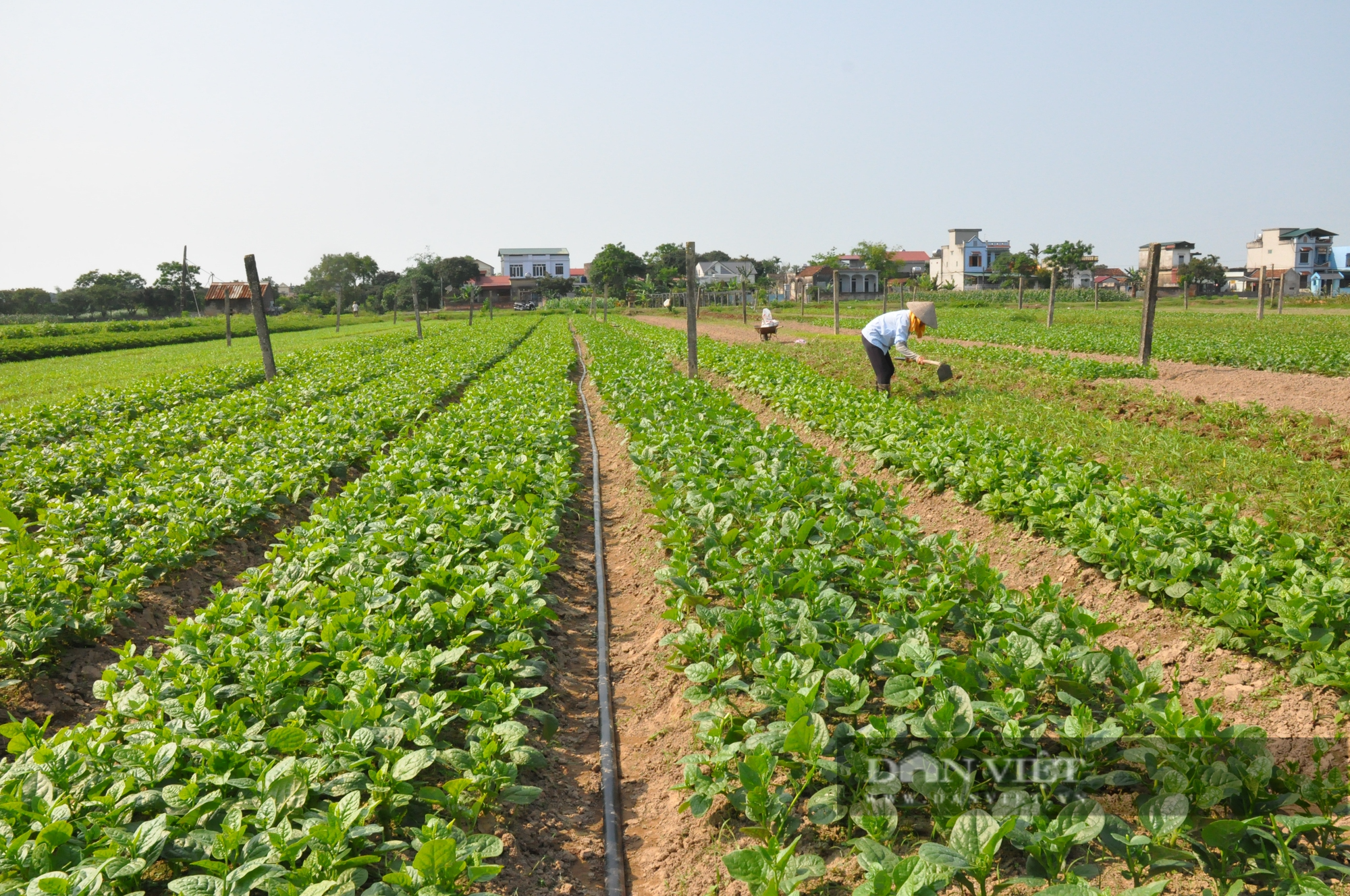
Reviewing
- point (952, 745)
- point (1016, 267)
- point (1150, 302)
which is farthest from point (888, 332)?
point (1016, 267)

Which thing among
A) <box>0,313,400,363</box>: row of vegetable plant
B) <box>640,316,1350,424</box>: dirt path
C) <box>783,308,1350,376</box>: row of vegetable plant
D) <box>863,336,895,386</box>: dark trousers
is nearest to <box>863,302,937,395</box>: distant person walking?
<box>863,336,895,386</box>: dark trousers

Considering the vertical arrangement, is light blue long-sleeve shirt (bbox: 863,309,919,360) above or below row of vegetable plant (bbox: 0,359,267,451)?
above

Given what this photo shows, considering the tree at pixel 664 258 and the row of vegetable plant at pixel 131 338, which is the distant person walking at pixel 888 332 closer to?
the row of vegetable plant at pixel 131 338

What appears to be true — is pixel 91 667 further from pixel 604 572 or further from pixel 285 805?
pixel 604 572

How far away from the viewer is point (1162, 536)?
4.73m

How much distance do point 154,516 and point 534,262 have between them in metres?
104

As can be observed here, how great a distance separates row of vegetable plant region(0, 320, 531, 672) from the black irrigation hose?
126 inches

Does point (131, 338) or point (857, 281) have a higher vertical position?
point (857, 281)

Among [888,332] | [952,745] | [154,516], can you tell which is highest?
[888,332]

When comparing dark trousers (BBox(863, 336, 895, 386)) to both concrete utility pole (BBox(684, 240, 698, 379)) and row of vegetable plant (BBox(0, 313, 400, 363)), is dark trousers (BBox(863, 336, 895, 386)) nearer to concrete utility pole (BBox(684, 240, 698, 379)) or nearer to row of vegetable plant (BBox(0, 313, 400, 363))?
concrete utility pole (BBox(684, 240, 698, 379))

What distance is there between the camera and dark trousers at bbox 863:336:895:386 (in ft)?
37.7

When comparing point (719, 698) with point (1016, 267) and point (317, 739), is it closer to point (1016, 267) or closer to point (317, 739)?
point (317, 739)

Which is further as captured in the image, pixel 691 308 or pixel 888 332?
pixel 691 308

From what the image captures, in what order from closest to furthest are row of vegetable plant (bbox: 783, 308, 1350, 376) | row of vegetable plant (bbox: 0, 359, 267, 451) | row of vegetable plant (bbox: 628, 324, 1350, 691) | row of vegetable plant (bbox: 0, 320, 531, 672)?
row of vegetable plant (bbox: 628, 324, 1350, 691) < row of vegetable plant (bbox: 0, 320, 531, 672) < row of vegetable plant (bbox: 0, 359, 267, 451) < row of vegetable plant (bbox: 783, 308, 1350, 376)
